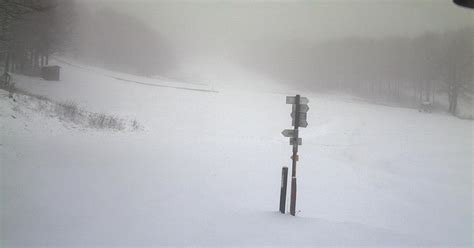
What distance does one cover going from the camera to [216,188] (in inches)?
293

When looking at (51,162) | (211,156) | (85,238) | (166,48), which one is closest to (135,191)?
(85,238)

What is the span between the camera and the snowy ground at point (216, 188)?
4703 mm

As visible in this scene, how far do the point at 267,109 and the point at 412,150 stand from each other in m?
14.1

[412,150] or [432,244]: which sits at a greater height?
[412,150]

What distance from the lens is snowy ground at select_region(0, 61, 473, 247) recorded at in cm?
470

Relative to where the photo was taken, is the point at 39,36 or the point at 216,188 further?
the point at 39,36

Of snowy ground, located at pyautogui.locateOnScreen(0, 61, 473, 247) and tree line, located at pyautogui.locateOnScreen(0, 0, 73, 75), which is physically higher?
tree line, located at pyautogui.locateOnScreen(0, 0, 73, 75)

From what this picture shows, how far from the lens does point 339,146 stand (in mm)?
17047

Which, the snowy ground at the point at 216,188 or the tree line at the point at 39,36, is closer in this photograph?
the snowy ground at the point at 216,188

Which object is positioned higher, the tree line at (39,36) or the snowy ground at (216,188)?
the tree line at (39,36)

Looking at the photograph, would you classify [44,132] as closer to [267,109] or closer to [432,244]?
[432,244]

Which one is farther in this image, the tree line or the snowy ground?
the tree line

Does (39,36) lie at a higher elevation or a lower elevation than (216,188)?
higher

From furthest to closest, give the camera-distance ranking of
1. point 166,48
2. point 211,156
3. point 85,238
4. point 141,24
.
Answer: point 166,48
point 141,24
point 211,156
point 85,238
